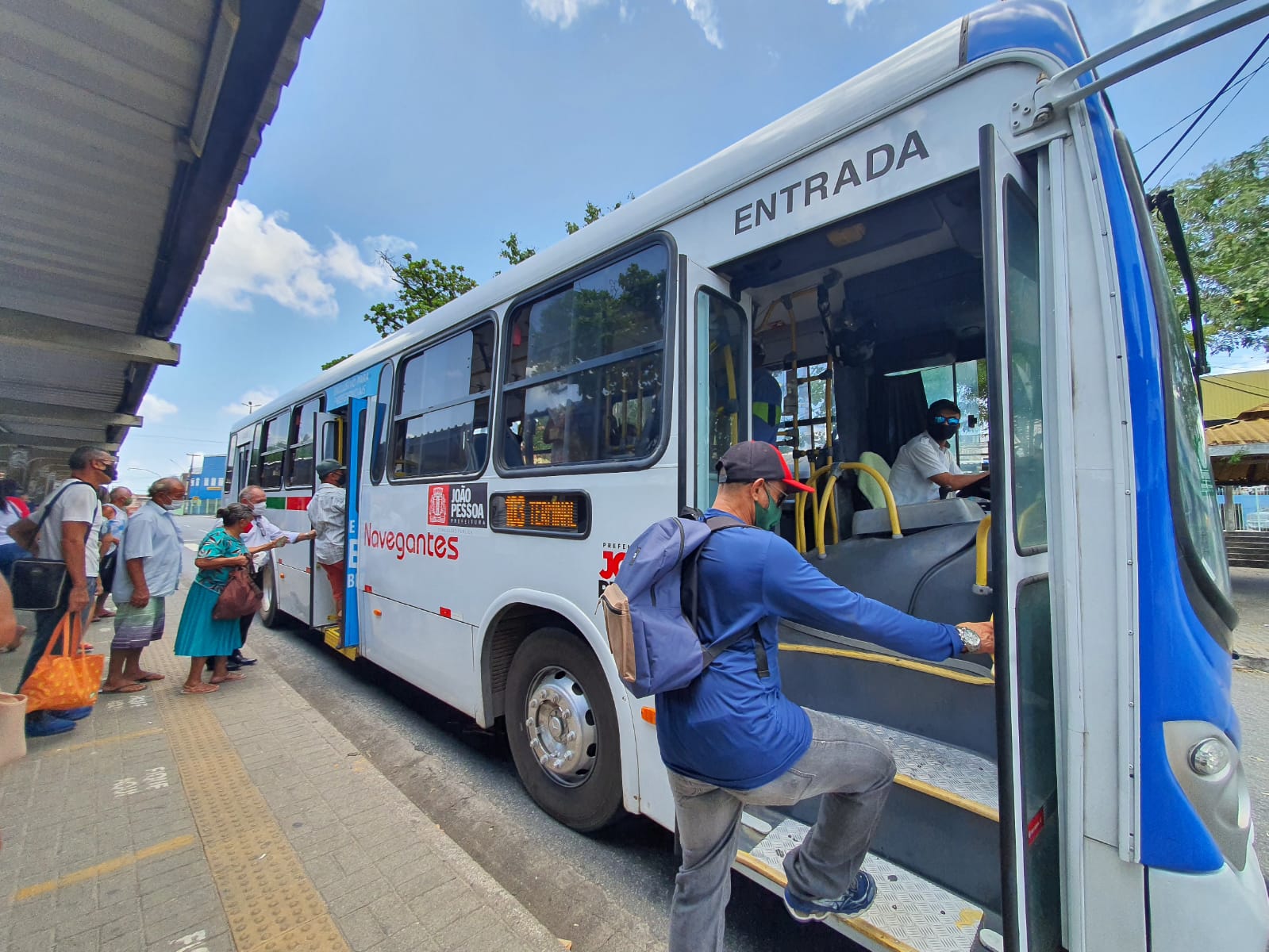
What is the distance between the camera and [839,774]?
5.67 feet

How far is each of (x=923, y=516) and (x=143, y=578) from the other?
5573mm

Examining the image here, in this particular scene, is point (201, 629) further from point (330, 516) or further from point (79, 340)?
point (79, 340)

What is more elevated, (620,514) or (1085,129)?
(1085,129)

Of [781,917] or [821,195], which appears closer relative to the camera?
[821,195]

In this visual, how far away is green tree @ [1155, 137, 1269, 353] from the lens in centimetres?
826

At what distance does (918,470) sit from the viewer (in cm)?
331

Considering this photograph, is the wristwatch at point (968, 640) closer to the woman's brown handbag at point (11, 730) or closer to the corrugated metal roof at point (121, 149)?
the woman's brown handbag at point (11, 730)

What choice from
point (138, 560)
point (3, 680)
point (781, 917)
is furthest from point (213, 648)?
point (781, 917)

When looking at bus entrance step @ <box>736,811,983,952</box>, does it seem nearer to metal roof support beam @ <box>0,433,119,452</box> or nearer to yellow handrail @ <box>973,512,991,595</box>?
yellow handrail @ <box>973,512,991,595</box>

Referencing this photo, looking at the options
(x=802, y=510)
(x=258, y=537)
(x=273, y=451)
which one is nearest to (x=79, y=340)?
(x=273, y=451)

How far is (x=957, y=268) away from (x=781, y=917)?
117 inches

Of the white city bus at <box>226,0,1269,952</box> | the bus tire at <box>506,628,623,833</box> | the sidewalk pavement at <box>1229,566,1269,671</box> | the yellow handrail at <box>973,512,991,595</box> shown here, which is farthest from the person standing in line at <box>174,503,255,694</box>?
the sidewalk pavement at <box>1229,566,1269,671</box>

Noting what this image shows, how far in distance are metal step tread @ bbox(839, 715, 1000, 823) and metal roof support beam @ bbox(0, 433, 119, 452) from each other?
1326 centimetres

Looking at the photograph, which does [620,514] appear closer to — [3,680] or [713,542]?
[713,542]
